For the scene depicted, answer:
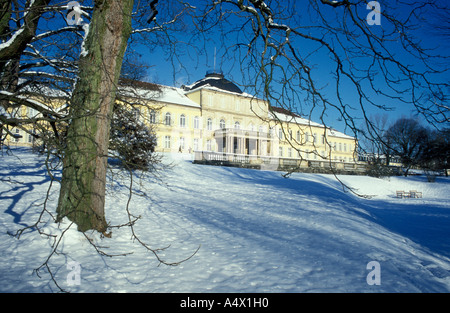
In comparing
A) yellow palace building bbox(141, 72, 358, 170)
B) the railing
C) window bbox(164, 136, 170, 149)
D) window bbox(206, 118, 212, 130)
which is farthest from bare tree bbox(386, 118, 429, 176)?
window bbox(206, 118, 212, 130)

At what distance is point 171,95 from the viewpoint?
1654 inches

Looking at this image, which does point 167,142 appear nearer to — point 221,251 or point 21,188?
point 21,188

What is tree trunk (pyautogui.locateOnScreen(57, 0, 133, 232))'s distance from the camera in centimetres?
467

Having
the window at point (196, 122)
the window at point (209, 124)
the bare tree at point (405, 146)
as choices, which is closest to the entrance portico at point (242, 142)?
the window at point (209, 124)

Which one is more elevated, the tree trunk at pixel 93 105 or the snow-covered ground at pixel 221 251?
the tree trunk at pixel 93 105

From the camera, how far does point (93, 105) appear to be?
15.4 feet

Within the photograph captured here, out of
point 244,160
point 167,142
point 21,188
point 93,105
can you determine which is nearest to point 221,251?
point 93,105

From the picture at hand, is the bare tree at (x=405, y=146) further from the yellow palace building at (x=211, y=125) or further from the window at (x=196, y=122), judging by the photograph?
the window at (x=196, y=122)

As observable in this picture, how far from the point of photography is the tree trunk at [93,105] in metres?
4.67

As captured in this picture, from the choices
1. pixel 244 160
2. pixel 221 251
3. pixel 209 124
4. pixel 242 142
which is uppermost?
pixel 209 124

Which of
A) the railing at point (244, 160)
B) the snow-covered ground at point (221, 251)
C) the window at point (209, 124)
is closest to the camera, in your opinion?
the snow-covered ground at point (221, 251)

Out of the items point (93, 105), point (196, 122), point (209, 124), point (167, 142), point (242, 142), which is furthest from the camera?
point (209, 124)

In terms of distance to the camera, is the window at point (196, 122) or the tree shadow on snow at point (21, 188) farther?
the window at point (196, 122)

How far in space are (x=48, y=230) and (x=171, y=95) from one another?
38618 mm
